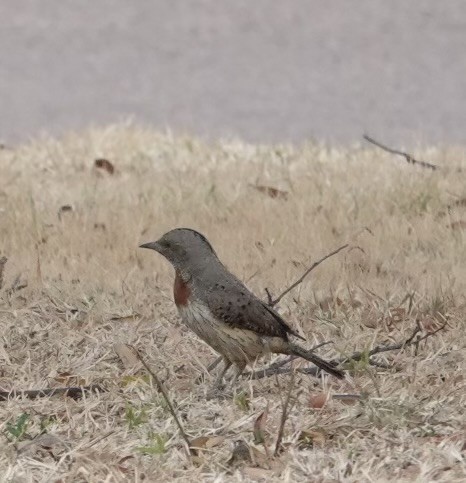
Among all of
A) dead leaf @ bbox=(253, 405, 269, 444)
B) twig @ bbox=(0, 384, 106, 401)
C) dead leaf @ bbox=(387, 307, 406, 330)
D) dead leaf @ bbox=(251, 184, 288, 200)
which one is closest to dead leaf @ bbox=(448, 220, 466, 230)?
dead leaf @ bbox=(251, 184, 288, 200)

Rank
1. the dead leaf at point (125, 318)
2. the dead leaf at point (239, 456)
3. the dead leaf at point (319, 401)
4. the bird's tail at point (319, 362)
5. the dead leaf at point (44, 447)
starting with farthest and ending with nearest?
the dead leaf at point (125, 318) → the bird's tail at point (319, 362) → the dead leaf at point (319, 401) → the dead leaf at point (44, 447) → the dead leaf at point (239, 456)

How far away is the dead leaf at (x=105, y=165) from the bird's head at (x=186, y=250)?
484 centimetres

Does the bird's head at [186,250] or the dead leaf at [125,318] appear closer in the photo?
the bird's head at [186,250]

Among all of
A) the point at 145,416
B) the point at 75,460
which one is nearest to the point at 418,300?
the point at 145,416

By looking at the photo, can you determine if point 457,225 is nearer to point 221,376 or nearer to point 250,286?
point 250,286

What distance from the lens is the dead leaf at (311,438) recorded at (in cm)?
432

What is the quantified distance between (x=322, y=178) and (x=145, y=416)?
15.0 ft

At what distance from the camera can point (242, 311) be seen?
472 centimetres

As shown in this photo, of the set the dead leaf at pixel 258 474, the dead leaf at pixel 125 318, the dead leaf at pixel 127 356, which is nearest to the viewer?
the dead leaf at pixel 258 474

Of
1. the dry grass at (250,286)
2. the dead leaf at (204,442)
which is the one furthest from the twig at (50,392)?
the dead leaf at (204,442)

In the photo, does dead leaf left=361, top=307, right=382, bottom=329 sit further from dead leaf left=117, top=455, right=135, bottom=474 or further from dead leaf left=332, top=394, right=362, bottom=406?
dead leaf left=117, top=455, right=135, bottom=474

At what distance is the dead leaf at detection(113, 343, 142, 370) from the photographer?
524 centimetres

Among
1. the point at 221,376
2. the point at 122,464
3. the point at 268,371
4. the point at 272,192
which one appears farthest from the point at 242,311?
the point at 272,192

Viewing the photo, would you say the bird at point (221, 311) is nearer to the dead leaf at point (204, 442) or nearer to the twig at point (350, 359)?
the twig at point (350, 359)
